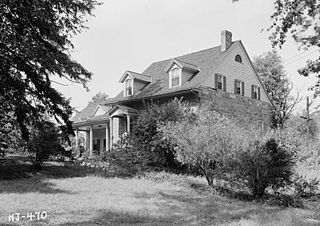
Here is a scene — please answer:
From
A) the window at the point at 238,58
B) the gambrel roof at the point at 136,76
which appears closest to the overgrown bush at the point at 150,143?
the gambrel roof at the point at 136,76

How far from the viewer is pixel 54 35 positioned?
1351cm

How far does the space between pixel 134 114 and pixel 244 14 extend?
1433 centimetres

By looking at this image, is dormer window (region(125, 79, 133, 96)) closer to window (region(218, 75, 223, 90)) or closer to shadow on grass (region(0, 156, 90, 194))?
window (region(218, 75, 223, 90))

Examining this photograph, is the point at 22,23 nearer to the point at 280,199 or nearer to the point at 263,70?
the point at 280,199

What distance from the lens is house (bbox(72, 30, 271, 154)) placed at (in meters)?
21.2

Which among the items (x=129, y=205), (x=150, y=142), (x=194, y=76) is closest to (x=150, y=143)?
(x=150, y=142)

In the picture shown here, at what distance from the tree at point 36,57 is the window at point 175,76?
7.34 meters

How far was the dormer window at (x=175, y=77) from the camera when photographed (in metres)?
21.7

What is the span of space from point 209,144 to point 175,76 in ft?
37.3

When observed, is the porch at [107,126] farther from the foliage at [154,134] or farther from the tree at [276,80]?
the tree at [276,80]

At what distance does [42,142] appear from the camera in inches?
565

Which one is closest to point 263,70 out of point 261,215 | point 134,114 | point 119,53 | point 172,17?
point 134,114

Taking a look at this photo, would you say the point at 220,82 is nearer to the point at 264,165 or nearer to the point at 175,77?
the point at 175,77

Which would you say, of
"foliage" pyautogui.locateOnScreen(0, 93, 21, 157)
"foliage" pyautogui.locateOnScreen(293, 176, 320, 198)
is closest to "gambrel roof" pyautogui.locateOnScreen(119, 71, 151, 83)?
"foliage" pyautogui.locateOnScreen(0, 93, 21, 157)
